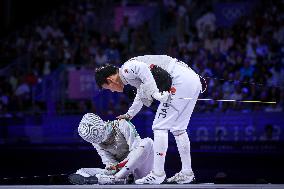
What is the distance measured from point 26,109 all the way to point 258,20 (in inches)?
197

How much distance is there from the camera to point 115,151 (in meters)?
5.92

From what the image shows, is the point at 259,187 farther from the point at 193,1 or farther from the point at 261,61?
the point at 193,1

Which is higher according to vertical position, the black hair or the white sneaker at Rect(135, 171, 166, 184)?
the black hair

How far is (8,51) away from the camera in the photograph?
14453mm

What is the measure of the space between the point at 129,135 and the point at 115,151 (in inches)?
10.0

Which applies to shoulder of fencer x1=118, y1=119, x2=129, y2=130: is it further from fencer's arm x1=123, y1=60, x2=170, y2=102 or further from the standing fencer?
fencer's arm x1=123, y1=60, x2=170, y2=102

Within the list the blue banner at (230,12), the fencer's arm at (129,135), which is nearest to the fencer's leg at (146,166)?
the fencer's arm at (129,135)

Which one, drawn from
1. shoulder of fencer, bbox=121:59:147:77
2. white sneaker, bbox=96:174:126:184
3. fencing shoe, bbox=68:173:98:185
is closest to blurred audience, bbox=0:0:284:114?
shoulder of fencer, bbox=121:59:147:77

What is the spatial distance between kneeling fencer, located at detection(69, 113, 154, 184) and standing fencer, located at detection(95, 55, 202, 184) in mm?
162

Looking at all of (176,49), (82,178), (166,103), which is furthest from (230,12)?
(82,178)

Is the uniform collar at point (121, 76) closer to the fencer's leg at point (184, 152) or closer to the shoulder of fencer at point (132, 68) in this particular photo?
the shoulder of fencer at point (132, 68)

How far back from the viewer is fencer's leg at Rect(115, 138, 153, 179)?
18.5 ft

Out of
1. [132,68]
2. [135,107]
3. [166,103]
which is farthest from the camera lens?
[135,107]

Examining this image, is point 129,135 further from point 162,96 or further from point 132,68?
point 132,68
